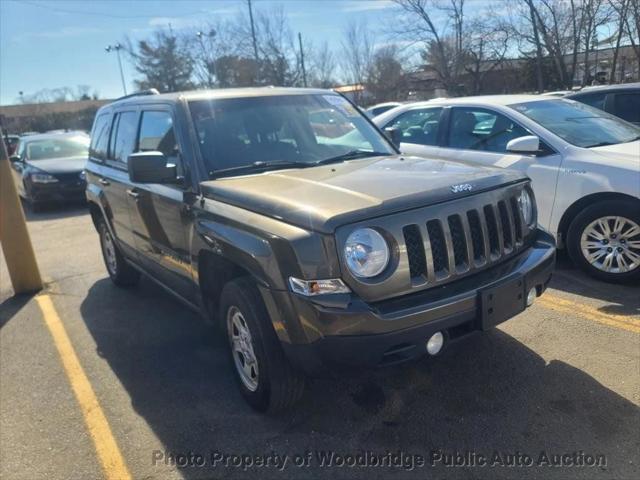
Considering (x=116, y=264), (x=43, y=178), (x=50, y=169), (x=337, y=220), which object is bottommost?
(x=116, y=264)

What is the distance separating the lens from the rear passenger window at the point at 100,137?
5.53 meters

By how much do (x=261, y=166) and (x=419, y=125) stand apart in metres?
3.54

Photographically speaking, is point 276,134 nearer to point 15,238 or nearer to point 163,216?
point 163,216

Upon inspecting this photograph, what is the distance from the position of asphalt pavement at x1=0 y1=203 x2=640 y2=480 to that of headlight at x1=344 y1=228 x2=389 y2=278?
1.00 metres

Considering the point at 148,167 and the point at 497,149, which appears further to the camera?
the point at 497,149

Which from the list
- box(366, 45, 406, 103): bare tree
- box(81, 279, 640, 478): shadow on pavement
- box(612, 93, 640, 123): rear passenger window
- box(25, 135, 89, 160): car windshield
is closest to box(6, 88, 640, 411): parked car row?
box(81, 279, 640, 478): shadow on pavement

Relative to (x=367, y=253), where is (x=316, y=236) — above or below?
above

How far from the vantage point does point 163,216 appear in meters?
3.98

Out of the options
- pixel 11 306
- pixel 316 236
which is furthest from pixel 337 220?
pixel 11 306

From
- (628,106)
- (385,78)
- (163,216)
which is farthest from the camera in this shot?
(385,78)

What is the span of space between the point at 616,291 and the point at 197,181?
3637 mm

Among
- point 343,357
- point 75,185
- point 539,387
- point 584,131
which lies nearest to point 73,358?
point 343,357

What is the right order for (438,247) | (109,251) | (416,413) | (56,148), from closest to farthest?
1. (438,247)
2. (416,413)
3. (109,251)
4. (56,148)

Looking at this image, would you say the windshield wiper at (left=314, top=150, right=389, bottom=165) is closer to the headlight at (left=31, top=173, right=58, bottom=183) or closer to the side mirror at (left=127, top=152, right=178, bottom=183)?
the side mirror at (left=127, top=152, right=178, bottom=183)
